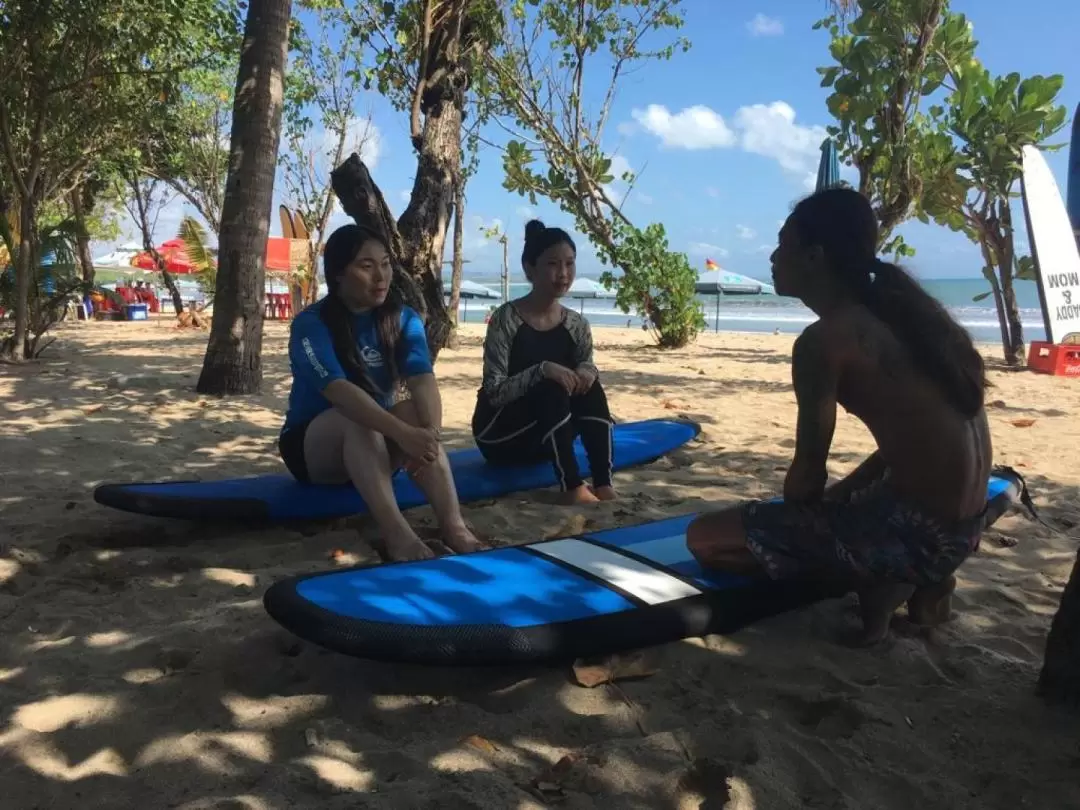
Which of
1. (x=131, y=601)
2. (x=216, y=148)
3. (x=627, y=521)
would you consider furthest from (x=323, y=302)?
(x=216, y=148)

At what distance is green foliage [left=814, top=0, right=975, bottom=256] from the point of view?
25.5ft

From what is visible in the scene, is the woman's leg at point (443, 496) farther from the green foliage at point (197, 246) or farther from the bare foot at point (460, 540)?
the green foliage at point (197, 246)

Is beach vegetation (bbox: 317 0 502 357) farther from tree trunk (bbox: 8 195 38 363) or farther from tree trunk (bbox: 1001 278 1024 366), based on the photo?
tree trunk (bbox: 1001 278 1024 366)

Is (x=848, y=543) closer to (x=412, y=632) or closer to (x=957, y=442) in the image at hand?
(x=957, y=442)

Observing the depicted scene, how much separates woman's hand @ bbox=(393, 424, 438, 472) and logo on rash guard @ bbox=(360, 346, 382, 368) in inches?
14.7

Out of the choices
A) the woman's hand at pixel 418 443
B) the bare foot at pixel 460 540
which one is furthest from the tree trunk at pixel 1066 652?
the woman's hand at pixel 418 443

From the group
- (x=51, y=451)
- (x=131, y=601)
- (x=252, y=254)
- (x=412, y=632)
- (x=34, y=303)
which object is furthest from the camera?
(x=34, y=303)

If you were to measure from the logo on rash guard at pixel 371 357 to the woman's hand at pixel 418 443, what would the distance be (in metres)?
0.37

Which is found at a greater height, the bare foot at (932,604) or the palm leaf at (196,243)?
the palm leaf at (196,243)

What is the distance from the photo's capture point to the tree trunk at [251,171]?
6.30m

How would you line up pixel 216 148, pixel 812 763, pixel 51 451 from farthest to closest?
pixel 216 148
pixel 51 451
pixel 812 763

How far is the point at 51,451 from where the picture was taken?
14.8 feet

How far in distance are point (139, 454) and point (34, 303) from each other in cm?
610

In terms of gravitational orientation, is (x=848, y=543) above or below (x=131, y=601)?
above
